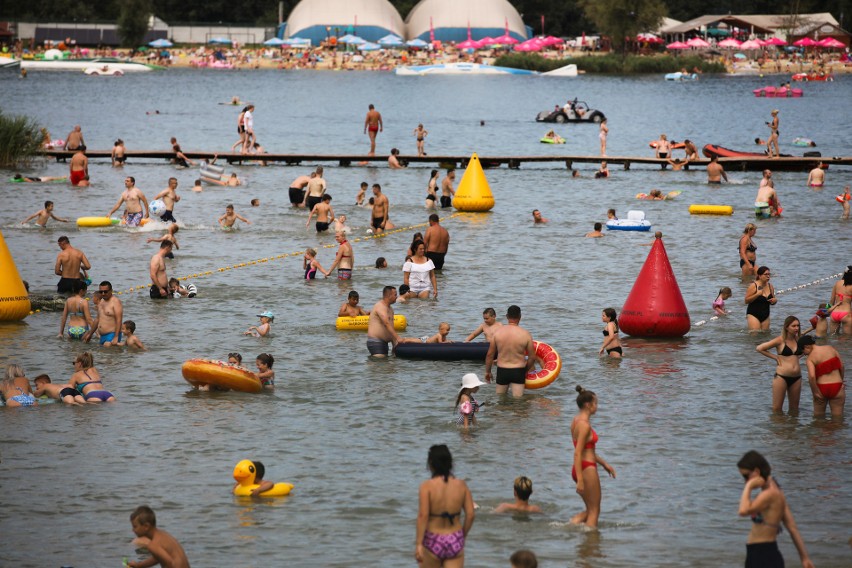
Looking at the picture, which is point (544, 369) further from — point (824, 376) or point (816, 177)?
point (816, 177)

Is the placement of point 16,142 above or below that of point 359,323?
above

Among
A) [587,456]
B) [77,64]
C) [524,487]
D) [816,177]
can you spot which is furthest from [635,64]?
[587,456]

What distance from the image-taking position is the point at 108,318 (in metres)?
21.1

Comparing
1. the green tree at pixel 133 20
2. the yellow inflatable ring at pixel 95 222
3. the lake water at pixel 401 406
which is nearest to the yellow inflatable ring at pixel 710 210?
the lake water at pixel 401 406

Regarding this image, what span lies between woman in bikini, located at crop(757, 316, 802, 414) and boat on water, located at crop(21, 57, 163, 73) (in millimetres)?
116652

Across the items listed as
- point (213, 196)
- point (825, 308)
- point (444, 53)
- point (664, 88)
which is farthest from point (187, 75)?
point (825, 308)

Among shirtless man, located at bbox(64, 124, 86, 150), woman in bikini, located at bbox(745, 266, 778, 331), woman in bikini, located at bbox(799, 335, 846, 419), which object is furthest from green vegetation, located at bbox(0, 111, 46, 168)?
woman in bikini, located at bbox(799, 335, 846, 419)

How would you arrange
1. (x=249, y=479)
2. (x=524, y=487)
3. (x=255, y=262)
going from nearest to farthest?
(x=524, y=487) < (x=249, y=479) < (x=255, y=262)

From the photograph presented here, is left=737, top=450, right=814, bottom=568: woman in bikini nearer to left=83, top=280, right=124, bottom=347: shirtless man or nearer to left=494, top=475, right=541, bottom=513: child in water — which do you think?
left=494, top=475, right=541, bottom=513: child in water

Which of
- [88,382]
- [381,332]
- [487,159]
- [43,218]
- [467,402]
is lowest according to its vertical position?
[88,382]

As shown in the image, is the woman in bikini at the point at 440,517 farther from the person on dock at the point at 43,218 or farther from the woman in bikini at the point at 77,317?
the person on dock at the point at 43,218

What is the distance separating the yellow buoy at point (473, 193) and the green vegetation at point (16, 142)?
16.9m

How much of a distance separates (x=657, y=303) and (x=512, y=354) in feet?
16.1

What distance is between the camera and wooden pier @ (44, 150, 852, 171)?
47438mm
